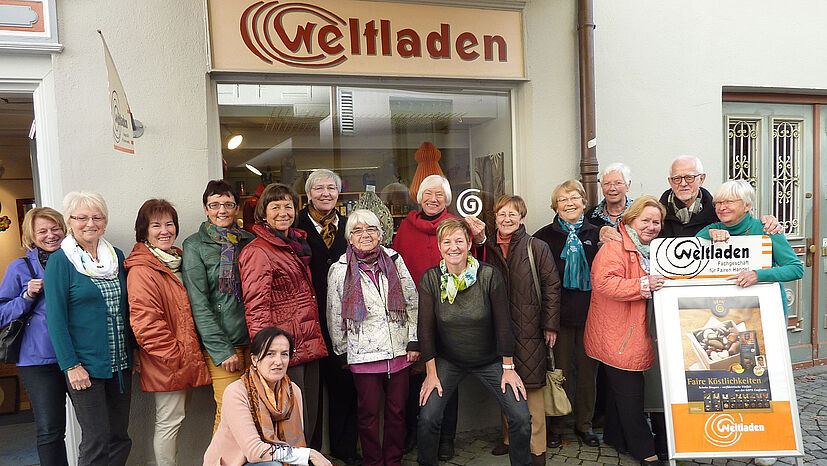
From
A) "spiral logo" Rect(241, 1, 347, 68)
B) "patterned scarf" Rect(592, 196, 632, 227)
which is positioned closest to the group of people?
"patterned scarf" Rect(592, 196, 632, 227)

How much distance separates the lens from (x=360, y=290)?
137 inches

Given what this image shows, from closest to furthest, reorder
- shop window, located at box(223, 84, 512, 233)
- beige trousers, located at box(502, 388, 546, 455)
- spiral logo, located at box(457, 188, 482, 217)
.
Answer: beige trousers, located at box(502, 388, 546, 455), shop window, located at box(223, 84, 512, 233), spiral logo, located at box(457, 188, 482, 217)

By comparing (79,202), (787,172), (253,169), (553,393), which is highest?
(253,169)

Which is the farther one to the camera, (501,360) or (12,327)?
(501,360)

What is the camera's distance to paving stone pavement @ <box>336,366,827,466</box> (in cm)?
381

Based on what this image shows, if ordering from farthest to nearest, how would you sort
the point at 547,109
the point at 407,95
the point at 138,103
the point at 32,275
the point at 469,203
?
the point at 469,203, the point at 547,109, the point at 407,95, the point at 138,103, the point at 32,275

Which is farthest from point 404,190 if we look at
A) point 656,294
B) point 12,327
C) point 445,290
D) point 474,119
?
point 12,327

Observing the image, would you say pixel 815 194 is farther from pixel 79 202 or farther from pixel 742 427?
pixel 79 202

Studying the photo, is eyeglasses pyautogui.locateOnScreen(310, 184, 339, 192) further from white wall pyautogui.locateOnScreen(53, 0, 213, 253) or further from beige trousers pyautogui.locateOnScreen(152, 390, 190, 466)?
beige trousers pyautogui.locateOnScreen(152, 390, 190, 466)

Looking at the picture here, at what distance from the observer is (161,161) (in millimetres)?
3836

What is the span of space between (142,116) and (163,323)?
5.04 feet

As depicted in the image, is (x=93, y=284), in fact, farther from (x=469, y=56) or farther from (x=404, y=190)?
(x=469, y=56)

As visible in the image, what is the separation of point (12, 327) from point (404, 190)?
2906 millimetres

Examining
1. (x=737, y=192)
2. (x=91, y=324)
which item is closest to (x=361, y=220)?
(x=91, y=324)
